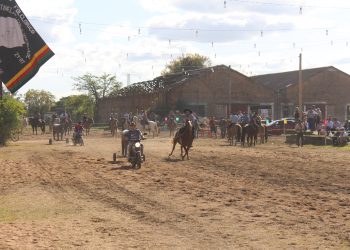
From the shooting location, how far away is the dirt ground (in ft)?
27.8

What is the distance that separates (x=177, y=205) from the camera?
11516 millimetres

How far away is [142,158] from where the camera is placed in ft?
65.9

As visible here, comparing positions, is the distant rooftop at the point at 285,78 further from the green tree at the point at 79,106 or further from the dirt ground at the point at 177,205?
the dirt ground at the point at 177,205

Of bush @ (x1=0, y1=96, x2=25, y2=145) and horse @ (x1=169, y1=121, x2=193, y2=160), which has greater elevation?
bush @ (x1=0, y1=96, x2=25, y2=145)

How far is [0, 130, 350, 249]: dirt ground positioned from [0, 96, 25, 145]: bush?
12368 millimetres

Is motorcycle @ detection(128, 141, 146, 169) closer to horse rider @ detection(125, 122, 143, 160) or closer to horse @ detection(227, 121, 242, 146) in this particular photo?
horse rider @ detection(125, 122, 143, 160)

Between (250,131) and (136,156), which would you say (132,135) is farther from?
(250,131)

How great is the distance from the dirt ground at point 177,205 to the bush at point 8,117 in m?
12.4

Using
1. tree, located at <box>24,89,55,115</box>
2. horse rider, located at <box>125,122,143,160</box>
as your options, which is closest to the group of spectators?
horse rider, located at <box>125,122,143,160</box>

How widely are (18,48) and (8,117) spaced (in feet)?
44.1

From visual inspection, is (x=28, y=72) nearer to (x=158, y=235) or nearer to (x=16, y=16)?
(x=16, y=16)

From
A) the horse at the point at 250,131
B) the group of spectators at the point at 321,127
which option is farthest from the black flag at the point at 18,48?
the group of spectators at the point at 321,127

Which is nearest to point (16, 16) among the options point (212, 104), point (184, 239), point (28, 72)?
point (28, 72)

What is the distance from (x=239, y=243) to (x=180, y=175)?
873 centimetres
